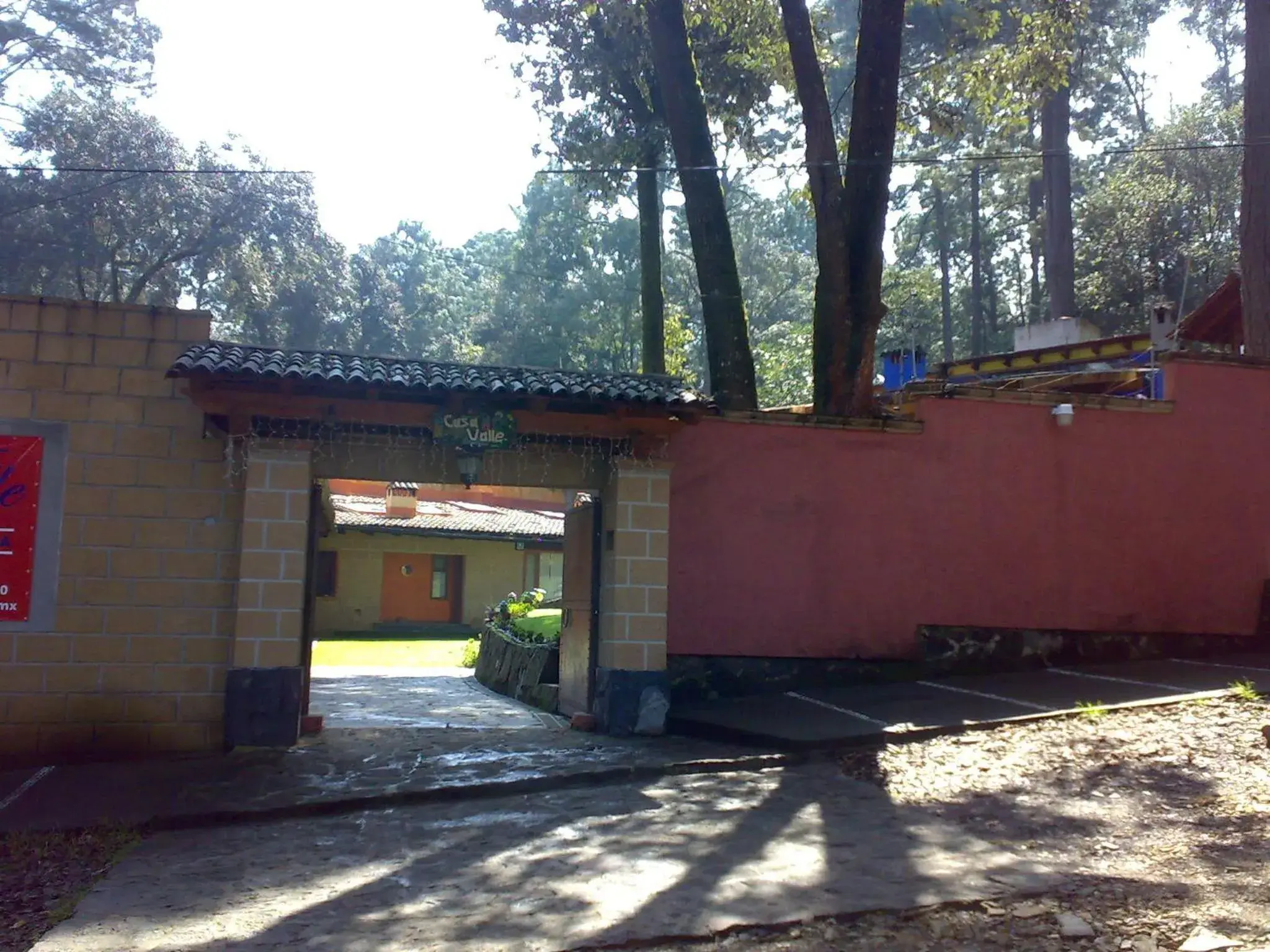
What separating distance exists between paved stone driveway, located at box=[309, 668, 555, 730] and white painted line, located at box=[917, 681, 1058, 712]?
11.7 ft

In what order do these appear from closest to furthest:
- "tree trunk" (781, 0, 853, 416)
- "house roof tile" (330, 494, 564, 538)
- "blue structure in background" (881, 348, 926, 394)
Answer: "tree trunk" (781, 0, 853, 416) → "blue structure in background" (881, 348, 926, 394) → "house roof tile" (330, 494, 564, 538)

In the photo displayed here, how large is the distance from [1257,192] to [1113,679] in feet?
24.6

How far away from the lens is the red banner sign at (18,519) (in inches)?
337

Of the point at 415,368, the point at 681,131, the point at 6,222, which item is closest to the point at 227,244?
the point at 6,222

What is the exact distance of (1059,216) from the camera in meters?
24.6

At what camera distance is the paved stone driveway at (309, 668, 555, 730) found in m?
10.7

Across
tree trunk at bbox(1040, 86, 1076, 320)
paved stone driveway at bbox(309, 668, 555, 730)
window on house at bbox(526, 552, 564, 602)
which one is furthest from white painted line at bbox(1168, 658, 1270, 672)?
window on house at bbox(526, 552, 564, 602)

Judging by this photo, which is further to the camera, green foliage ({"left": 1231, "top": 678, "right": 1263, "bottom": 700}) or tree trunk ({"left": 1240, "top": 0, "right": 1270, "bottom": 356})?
tree trunk ({"left": 1240, "top": 0, "right": 1270, "bottom": 356})

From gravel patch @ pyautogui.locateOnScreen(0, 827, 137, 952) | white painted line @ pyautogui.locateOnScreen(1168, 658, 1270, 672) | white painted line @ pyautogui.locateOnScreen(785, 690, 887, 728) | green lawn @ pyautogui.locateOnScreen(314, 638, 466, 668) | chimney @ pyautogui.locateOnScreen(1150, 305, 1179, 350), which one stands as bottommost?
gravel patch @ pyautogui.locateOnScreen(0, 827, 137, 952)

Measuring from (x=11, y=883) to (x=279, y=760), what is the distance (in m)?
2.63

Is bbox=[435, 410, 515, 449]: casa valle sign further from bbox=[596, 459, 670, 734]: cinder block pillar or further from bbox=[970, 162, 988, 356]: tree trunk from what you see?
bbox=[970, 162, 988, 356]: tree trunk

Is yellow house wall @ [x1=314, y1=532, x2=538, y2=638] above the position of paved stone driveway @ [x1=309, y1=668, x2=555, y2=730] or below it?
above

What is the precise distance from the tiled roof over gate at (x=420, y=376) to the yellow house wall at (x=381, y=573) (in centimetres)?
1703

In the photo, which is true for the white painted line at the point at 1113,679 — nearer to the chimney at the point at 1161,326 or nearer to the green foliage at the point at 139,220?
the chimney at the point at 1161,326
